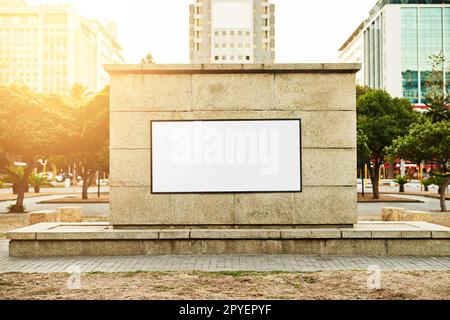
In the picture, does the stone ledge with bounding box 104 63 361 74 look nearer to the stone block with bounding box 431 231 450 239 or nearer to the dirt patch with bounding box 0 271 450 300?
the stone block with bounding box 431 231 450 239

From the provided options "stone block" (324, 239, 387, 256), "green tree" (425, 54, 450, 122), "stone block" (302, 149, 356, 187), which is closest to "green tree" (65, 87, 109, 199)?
"stone block" (302, 149, 356, 187)

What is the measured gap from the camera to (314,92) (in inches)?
391

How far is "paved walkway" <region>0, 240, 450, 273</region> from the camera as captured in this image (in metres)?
8.05

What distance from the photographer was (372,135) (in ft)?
104

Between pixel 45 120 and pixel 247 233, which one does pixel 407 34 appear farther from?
pixel 247 233

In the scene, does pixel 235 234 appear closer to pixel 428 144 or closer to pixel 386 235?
pixel 386 235

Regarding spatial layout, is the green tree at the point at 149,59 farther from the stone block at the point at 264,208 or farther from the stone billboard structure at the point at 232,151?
the stone block at the point at 264,208

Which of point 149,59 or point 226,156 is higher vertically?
point 149,59

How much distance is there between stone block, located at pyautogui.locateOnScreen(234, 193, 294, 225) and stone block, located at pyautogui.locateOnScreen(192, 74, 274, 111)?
6.22 feet

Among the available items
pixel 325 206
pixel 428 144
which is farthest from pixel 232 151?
pixel 428 144

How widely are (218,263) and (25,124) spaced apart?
47.2 ft

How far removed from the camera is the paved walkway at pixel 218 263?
805 centimetres
